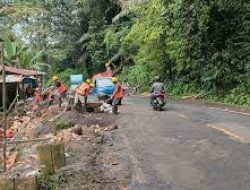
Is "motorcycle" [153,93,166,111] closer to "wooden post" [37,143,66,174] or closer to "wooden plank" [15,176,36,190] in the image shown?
A: "wooden post" [37,143,66,174]

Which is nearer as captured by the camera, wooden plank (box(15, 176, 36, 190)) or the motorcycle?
wooden plank (box(15, 176, 36, 190))

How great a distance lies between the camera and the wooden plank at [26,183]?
30.3 ft

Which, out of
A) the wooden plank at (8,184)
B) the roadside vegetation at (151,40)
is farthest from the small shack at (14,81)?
the wooden plank at (8,184)

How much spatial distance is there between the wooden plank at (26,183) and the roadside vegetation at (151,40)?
55.9 ft

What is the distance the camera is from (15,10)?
6344 centimetres

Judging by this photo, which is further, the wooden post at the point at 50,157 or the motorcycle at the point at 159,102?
the motorcycle at the point at 159,102

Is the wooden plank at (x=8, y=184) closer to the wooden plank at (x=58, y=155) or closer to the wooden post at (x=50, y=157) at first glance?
the wooden post at (x=50, y=157)

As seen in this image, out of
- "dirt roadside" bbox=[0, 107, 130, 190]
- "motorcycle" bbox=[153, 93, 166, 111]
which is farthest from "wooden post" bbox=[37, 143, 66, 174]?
"motorcycle" bbox=[153, 93, 166, 111]

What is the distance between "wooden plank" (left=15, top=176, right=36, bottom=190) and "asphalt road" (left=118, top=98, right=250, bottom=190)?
1.80 m

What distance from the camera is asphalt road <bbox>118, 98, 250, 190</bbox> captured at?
1006 cm

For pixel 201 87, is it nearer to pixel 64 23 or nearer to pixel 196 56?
pixel 196 56

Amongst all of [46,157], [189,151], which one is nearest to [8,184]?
[46,157]

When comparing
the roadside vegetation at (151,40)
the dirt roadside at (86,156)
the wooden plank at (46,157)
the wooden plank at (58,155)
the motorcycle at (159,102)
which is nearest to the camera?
the dirt roadside at (86,156)

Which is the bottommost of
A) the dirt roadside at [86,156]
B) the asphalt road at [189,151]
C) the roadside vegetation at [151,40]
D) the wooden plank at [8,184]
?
the dirt roadside at [86,156]
